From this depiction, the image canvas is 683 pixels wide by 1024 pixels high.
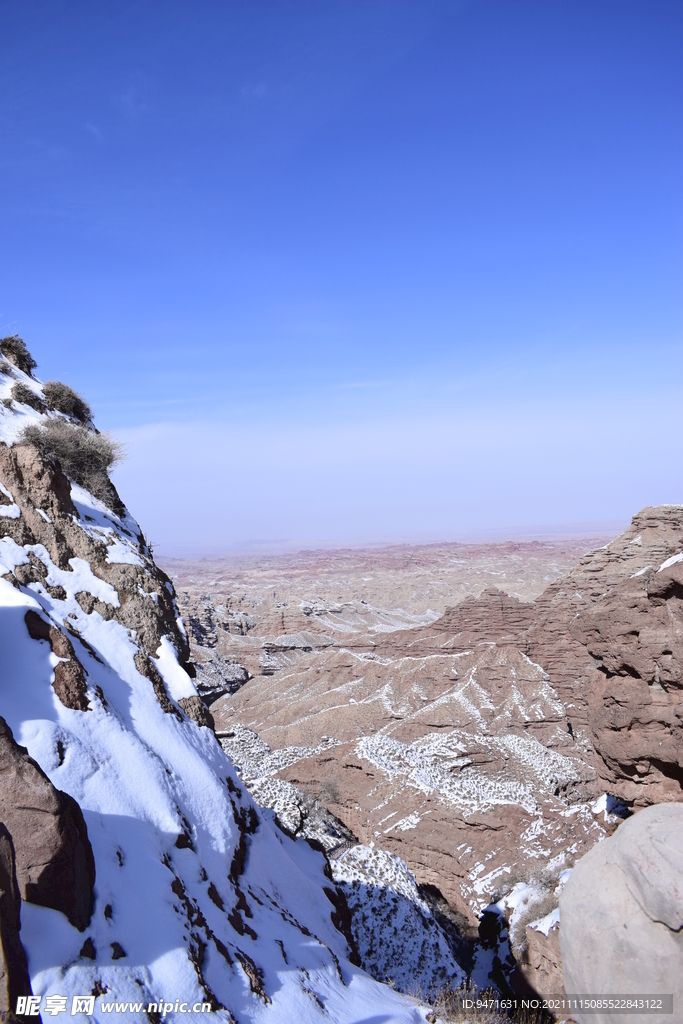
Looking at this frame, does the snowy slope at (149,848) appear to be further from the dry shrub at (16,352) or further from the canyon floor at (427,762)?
the dry shrub at (16,352)

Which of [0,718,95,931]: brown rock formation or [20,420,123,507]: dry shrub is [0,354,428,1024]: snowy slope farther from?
[20,420,123,507]: dry shrub

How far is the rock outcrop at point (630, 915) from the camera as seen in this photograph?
4.90m

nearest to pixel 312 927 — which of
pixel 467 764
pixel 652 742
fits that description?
pixel 652 742

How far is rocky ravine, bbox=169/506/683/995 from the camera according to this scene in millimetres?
8969

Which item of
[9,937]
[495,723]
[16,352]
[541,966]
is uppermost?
[16,352]

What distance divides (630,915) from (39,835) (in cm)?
568

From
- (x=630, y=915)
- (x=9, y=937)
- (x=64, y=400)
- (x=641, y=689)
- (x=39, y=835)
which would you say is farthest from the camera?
(x=64, y=400)

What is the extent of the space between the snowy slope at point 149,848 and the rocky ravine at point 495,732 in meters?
4.56

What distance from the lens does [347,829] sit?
18578mm

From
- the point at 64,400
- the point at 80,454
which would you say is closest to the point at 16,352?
the point at 64,400

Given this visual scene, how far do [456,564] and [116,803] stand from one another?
156 m

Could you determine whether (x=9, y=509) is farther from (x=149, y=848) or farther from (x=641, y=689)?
(x=641, y=689)

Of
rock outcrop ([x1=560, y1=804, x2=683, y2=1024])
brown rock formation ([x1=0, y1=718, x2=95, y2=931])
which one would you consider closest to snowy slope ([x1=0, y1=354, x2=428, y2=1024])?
brown rock formation ([x1=0, y1=718, x2=95, y2=931])

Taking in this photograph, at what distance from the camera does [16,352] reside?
17406 mm
